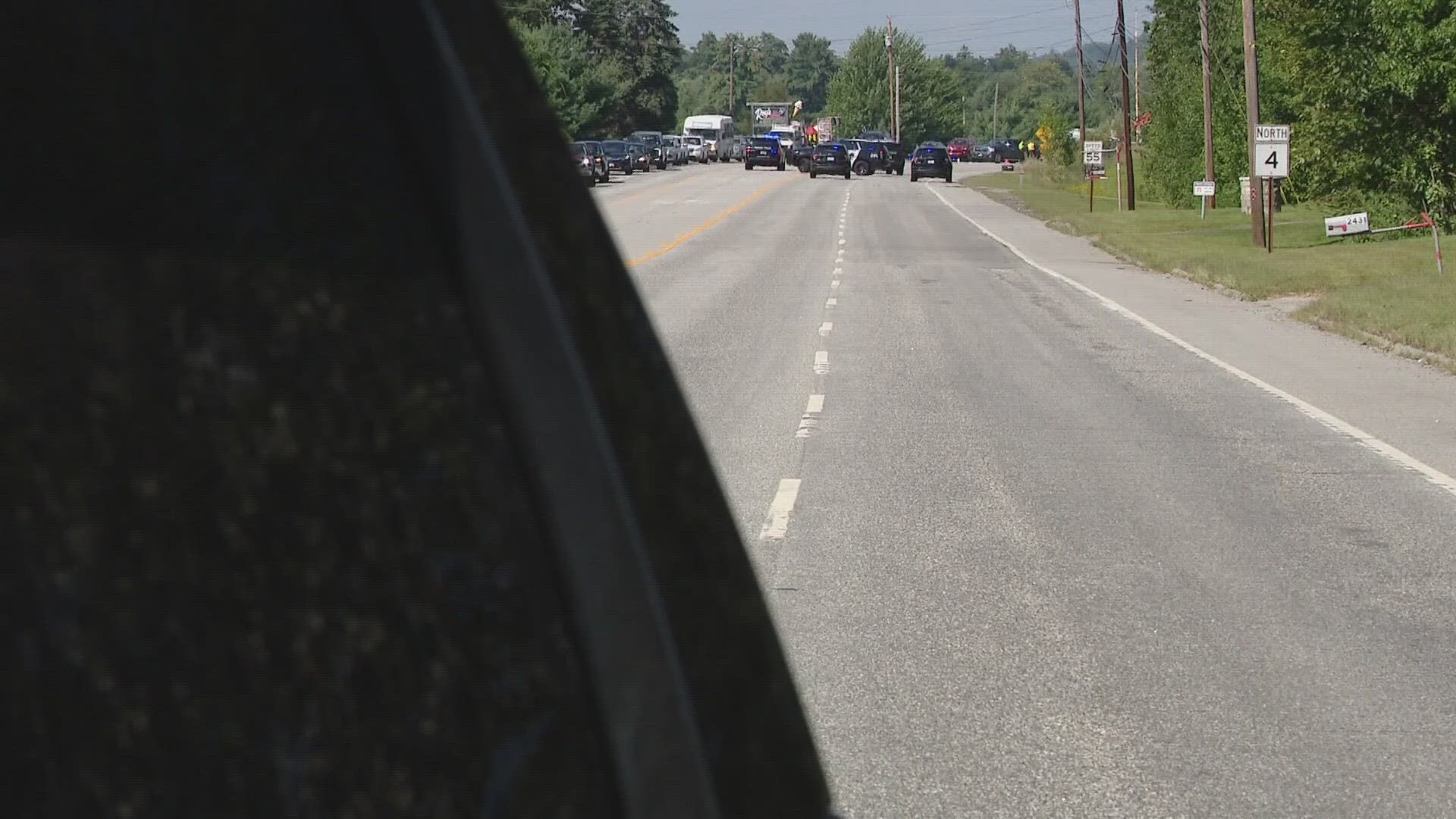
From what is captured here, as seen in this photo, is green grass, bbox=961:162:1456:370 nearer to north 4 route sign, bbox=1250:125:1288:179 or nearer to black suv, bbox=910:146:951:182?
north 4 route sign, bbox=1250:125:1288:179

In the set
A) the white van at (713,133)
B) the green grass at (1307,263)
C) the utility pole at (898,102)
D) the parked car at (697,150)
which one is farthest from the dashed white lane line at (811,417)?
the utility pole at (898,102)

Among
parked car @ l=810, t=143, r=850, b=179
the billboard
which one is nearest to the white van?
parked car @ l=810, t=143, r=850, b=179

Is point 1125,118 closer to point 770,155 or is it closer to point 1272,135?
Result: point 1272,135

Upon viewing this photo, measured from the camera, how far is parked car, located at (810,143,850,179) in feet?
260

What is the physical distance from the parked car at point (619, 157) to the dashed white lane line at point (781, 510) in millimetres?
64806

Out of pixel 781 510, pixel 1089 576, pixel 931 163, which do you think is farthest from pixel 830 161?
pixel 1089 576

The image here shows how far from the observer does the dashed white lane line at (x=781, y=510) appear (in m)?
8.59

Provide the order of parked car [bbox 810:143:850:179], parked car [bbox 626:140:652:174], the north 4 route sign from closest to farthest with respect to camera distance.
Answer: the north 4 route sign → parked car [bbox 810:143:850:179] → parked car [bbox 626:140:652:174]

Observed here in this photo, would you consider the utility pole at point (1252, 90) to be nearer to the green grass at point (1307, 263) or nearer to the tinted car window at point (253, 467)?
the green grass at point (1307, 263)

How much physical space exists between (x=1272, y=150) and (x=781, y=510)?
2290 cm

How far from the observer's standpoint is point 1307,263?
91.7 ft

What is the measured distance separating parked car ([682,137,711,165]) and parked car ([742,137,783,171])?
14.3m

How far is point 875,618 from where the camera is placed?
6.91 meters

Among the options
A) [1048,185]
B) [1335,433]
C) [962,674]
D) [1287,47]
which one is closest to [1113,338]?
[1335,433]
